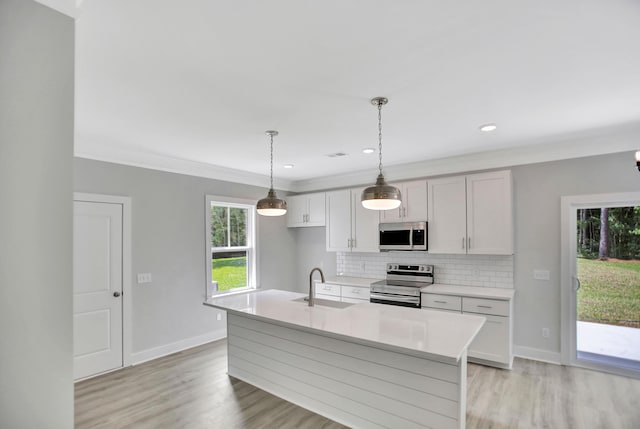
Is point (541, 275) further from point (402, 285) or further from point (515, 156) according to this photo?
point (402, 285)

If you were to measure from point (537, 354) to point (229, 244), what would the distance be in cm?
442

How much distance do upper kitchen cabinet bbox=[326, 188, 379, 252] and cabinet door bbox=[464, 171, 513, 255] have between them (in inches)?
52.0

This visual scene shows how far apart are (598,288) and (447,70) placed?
340 centimetres

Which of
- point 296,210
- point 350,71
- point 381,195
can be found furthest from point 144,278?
point 350,71

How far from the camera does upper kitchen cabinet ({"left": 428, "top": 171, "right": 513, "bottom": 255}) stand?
391 centimetres

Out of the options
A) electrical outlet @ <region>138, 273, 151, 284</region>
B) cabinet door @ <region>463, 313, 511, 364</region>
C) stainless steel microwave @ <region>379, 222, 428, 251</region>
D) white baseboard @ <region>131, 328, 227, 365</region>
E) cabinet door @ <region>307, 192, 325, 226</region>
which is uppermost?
cabinet door @ <region>307, 192, 325, 226</region>

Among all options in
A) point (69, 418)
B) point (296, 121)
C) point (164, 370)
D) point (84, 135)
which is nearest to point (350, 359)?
point (69, 418)

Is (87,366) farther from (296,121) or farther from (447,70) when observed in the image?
(447,70)

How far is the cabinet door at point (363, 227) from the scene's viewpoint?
16.2ft

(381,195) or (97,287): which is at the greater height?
(381,195)

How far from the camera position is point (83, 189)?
12.2 feet

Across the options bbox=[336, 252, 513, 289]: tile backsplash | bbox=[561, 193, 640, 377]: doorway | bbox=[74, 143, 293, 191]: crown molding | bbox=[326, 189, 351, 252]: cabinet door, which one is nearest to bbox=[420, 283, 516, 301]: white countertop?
bbox=[336, 252, 513, 289]: tile backsplash

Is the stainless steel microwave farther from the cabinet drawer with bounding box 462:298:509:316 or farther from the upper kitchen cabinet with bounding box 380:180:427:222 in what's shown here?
the cabinet drawer with bounding box 462:298:509:316

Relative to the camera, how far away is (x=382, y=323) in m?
2.56
